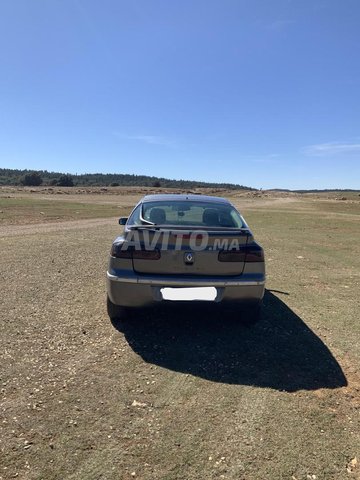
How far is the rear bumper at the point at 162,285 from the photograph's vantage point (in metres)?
4.02

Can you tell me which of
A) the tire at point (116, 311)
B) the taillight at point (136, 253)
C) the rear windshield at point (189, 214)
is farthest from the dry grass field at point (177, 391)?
the rear windshield at point (189, 214)

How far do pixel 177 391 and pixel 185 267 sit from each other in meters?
1.27

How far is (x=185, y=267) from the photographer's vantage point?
13.3ft

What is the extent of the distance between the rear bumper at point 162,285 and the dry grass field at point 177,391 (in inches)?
12.3

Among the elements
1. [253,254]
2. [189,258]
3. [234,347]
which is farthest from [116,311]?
[253,254]

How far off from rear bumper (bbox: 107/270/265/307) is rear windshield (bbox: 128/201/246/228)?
0.87 metres

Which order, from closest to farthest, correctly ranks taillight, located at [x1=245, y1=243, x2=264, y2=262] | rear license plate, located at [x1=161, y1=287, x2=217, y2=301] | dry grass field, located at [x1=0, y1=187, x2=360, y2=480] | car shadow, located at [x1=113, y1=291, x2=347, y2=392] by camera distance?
1. dry grass field, located at [x1=0, y1=187, x2=360, y2=480]
2. car shadow, located at [x1=113, y1=291, x2=347, y2=392]
3. rear license plate, located at [x1=161, y1=287, x2=217, y2=301]
4. taillight, located at [x1=245, y1=243, x2=264, y2=262]

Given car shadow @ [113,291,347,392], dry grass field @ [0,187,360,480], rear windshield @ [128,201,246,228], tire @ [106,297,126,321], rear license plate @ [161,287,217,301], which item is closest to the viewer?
dry grass field @ [0,187,360,480]

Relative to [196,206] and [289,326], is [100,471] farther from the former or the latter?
[196,206]

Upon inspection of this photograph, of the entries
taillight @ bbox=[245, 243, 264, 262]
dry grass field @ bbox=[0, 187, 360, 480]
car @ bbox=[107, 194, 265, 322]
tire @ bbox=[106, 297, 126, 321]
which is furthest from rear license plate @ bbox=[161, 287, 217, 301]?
tire @ bbox=[106, 297, 126, 321]

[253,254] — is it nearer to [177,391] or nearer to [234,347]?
[234,347]

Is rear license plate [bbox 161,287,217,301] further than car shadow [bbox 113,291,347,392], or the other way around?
rear license plate [bbox 161,287,217,301]

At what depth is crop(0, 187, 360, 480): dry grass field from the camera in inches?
94.3

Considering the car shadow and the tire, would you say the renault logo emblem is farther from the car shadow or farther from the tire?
the tire
